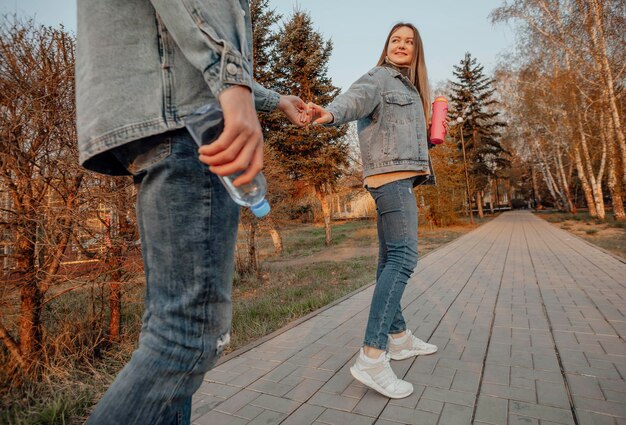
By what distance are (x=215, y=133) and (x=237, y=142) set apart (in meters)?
0.08

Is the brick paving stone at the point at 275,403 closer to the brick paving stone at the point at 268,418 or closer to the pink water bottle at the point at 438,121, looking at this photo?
the brick paving stone at the point at 268,418

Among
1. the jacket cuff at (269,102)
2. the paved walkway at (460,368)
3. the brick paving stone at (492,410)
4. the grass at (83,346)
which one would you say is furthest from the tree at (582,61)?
the jacket cuff at (269,102)

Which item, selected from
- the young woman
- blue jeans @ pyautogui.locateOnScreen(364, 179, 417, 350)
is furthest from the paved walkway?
blue jeans @ pyautogui.locateOnScreen(364, 179, 417, 350)

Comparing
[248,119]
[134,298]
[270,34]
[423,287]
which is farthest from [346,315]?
[270,34]

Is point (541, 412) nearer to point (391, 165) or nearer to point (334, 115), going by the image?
point (391, 165)

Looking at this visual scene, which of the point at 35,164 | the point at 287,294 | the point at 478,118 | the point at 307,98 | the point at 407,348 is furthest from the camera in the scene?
the point at 478,118

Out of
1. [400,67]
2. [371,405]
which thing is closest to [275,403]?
[371,405]

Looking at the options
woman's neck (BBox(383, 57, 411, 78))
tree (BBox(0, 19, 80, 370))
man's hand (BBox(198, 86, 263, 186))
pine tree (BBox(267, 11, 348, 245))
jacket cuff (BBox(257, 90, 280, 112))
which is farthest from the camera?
pine tree (BBox(267, 11, 348, 245))

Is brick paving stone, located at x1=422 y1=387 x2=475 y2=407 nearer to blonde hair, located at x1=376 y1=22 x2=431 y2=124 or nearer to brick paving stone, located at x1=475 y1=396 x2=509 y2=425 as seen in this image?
brick paving stone, located at x1=475 y1=396 x2=509 y2=425

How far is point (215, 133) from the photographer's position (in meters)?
0.86

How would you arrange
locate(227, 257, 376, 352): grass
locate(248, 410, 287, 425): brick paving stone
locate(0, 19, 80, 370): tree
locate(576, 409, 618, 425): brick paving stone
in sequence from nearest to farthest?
locate(576, 409, 618, 425): brick paving stone
locate(248, 410, 287, 425): brick paving stone
locate(0, 19, 80, 370): tree
locate(227, 257, 376, 352): grass

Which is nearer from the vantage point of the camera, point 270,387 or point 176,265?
point 176,265

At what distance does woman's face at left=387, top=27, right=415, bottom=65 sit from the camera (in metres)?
2.47

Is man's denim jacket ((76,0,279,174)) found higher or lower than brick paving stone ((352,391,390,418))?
higher
